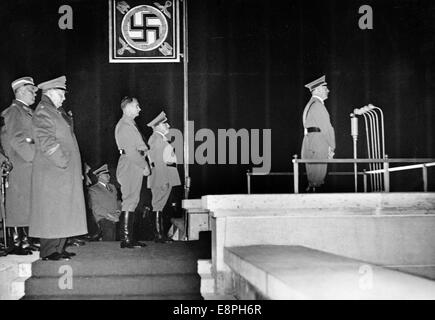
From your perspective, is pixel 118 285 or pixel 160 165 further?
pixel 160 165

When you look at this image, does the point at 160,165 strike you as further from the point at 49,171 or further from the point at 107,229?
the point at 49,171

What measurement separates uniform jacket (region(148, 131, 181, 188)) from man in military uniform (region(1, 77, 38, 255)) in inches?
80.0

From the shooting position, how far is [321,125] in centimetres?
613

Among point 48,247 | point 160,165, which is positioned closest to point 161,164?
point 160,165

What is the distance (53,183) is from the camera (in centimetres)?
450

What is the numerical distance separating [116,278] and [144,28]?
5.30m

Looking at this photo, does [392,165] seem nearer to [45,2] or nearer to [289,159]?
[289,159]

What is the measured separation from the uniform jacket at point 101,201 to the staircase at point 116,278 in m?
3.27

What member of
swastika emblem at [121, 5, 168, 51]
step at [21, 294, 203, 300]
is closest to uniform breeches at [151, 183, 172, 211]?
step at [21, 294, 203, 300]

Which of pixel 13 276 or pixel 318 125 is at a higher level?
pixel 318 125
